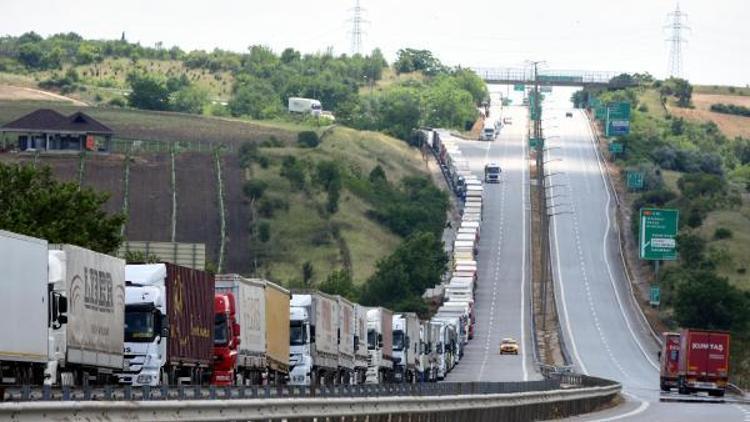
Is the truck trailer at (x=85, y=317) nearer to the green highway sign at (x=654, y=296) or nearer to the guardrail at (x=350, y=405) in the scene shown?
the guardrail at (x=350, y=405)

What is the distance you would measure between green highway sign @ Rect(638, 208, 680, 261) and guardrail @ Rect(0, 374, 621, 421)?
3571 inches

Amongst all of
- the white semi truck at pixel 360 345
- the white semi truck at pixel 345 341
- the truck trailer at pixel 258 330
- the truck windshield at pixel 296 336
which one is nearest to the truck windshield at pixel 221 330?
the truck trailer at pixel 258 330

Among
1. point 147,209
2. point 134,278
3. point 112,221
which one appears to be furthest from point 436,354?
point 147,209

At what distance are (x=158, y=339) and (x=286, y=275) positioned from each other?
124 metres

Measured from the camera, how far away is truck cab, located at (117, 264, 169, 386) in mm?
47250

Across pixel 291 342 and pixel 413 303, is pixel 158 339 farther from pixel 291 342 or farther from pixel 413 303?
pixel 413 303

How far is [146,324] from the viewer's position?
47.9 m

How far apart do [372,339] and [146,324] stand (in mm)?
31613

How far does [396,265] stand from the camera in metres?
172

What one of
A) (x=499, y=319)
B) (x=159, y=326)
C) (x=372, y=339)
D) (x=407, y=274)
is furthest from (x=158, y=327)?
(x=407, y=274)

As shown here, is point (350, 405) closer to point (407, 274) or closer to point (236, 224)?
point (407, 274)

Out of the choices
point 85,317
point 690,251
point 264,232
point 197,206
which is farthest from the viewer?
point 690,251

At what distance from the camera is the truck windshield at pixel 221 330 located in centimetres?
5409

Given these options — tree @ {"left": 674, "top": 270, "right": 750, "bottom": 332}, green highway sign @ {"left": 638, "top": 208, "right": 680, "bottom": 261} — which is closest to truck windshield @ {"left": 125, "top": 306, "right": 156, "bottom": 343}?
tree @ {"left": 674, "top": 270, "right": 750, "bottom": 332}
